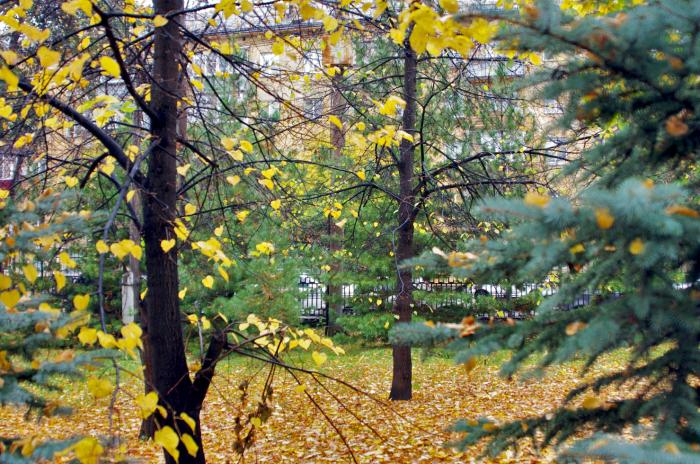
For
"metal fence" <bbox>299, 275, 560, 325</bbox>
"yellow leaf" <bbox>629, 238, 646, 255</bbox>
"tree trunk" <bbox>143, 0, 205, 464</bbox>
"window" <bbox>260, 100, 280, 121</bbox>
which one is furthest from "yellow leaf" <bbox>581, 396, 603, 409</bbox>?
"metal fence" <bbox>299, 275, 560, 325</bbox>

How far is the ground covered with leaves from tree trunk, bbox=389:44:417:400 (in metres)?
0.32

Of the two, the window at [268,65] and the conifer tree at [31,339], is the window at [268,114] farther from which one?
the conifer tree at [31,339]

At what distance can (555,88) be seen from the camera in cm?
203

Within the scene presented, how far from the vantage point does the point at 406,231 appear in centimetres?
756

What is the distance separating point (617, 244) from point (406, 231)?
19.4ft

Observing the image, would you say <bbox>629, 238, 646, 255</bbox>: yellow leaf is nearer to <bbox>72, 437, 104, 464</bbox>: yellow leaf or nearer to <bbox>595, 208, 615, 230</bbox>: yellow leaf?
<bbox>595, 208, 615, 230</bbox>: yellow leaf

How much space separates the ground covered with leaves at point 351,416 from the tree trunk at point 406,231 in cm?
32

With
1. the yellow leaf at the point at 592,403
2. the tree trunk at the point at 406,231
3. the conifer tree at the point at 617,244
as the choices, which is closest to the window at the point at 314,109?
the tree trunk at the point at 406,231

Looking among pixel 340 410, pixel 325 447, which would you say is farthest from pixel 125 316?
pixel 325 447

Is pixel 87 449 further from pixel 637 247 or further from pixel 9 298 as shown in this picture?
pixel 637 247

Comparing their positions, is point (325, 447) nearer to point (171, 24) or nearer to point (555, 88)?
point (171, 24)

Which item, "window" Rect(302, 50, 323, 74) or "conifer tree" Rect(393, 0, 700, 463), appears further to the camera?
"window" Rect(302, 50, 323, 74)

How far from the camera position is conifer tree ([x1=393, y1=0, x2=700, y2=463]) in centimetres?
158

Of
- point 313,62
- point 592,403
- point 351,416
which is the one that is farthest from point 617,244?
point 351,416
